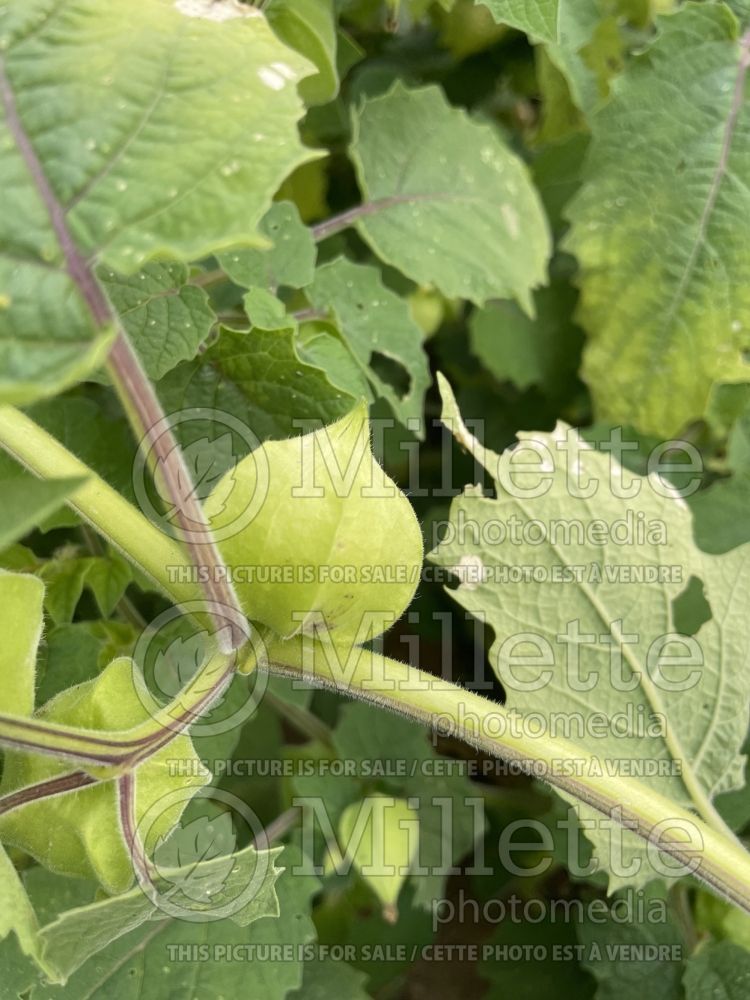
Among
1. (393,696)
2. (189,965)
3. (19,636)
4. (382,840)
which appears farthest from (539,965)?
(19,636)

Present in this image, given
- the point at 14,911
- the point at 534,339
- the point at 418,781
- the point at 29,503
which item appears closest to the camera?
the point at 29,503

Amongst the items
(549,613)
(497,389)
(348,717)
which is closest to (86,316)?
(549,613)

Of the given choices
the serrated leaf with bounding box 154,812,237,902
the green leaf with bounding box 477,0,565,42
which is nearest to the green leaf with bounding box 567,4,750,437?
the green leaf with bounding box 477,0,565,42

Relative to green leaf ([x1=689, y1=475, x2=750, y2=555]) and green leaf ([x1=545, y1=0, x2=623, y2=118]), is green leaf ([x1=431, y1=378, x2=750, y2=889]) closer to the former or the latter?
green leaf ([x1=689, y1=475, x2=750, y2=555])

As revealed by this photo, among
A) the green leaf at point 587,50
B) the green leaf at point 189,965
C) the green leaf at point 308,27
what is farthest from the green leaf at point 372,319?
the green leaf at point 189,965

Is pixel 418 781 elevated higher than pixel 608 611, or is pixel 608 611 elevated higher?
pixel 608 611

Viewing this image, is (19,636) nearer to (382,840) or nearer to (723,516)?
(382,840)
